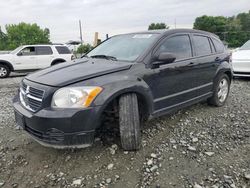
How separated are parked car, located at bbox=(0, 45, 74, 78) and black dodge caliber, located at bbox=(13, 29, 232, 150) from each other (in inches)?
329

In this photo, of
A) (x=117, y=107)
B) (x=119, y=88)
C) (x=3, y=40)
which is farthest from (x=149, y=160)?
(x=3, y=40)

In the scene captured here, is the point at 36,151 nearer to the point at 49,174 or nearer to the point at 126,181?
the point at 49,174

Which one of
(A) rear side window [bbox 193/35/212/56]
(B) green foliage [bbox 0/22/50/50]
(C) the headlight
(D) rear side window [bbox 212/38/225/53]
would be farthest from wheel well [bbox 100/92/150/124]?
(B) green foliage [bbox 0/22/50/50]

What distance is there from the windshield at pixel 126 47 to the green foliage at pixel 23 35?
49.8 meters

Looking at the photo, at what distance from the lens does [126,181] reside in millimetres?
2611

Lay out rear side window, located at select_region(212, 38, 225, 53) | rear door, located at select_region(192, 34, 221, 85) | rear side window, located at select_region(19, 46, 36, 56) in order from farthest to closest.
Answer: rear side window, located at select_region(19, 46, 36, 56) < rear side window, located at select_region(212, 38, 225, 53) < rear door, located at select_region(192, 34, 221, 85)

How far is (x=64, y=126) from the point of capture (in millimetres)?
2596

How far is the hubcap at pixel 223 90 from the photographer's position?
5.04m

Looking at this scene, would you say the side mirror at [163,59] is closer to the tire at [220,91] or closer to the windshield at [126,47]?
the windshield at [126,47]

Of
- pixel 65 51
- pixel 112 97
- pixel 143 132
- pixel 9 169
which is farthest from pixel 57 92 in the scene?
pixel 65 51

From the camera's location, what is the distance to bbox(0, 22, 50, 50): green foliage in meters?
49.5

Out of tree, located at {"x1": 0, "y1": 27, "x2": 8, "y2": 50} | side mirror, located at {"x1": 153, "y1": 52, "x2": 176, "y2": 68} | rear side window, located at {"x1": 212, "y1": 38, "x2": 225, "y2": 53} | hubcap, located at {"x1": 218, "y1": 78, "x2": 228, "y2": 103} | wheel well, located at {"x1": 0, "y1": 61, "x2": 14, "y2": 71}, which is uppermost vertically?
tree, located at {"x1": 0, "y1": 27, "x2": 8, "y2": 50}

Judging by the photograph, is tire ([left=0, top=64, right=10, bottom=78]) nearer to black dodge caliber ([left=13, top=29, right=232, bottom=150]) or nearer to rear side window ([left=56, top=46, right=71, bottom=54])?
rear side window ([left=56, top=46, right=71, bottom=54])

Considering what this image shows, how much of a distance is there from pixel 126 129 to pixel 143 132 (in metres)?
0.82
